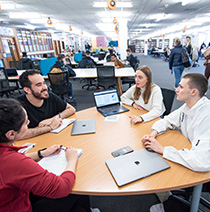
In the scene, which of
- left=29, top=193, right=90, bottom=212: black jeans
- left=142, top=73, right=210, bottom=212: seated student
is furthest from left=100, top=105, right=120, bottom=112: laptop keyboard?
left=29, top=193, right=90, bottom=212: black jeans

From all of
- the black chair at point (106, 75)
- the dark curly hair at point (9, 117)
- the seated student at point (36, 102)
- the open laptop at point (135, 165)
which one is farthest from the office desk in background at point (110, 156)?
the black chair at point (106, 75)

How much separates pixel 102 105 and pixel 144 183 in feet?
3.71

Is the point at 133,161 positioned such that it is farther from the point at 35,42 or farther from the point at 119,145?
the point at 35,42

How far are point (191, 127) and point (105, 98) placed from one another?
98cm

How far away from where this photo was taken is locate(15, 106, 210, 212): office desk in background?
2.69ft

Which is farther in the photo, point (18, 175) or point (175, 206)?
point (175, 206)

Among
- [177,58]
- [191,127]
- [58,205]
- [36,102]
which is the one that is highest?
[177,58]

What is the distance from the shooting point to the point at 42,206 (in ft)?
3.10

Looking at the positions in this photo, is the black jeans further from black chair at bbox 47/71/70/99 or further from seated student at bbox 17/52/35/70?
seated student at bbox 17/52/35/70

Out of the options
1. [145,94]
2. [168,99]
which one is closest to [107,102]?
[145,94]

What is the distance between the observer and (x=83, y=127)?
145 cm

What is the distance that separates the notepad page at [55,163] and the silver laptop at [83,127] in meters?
0.28

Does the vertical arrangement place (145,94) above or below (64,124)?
above

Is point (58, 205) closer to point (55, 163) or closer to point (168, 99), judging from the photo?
→ point (55, 163)
